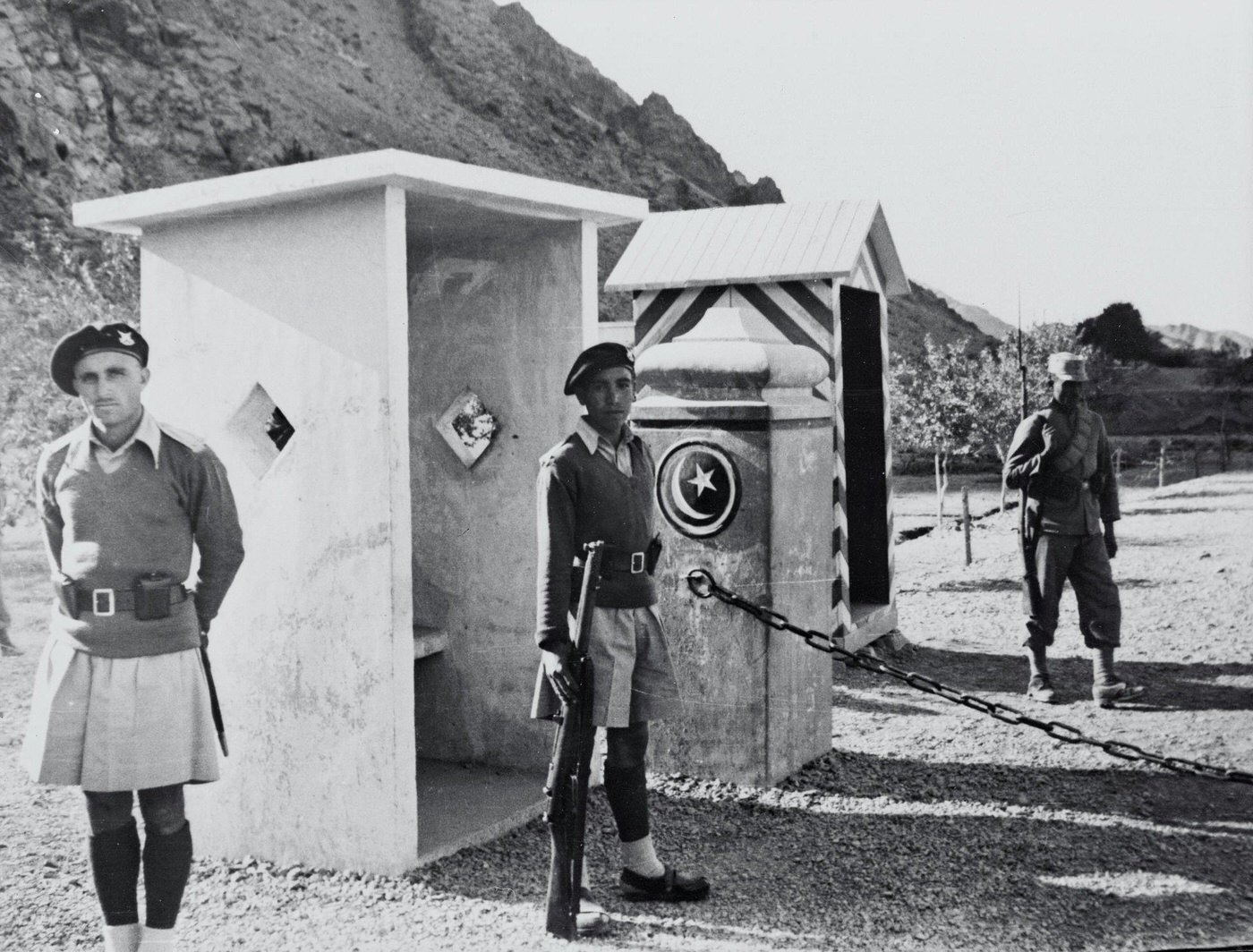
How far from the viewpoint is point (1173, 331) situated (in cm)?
520

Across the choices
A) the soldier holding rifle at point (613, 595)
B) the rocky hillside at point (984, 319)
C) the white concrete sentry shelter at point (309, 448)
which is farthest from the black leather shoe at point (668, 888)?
the rocky hillside at point (984, 319)

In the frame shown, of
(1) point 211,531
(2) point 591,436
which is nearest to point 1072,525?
(2) point 591,436

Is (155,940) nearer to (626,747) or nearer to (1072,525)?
(626,747)

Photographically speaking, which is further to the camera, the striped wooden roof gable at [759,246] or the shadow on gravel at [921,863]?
the striped wooden roof gable at [759,246]

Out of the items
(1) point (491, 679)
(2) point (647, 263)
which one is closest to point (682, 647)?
(1) point (491, 679)

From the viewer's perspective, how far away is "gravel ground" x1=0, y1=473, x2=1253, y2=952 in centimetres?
357

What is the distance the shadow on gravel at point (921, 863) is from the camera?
3.65 meters

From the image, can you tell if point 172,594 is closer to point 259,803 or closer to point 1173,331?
point 259,803

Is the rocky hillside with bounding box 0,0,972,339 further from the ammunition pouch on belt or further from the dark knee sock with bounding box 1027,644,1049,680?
the dark knee sock with bounding box 1027,644,1049,680

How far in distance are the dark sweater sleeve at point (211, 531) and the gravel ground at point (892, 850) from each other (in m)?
0.56

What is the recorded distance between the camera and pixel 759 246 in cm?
692

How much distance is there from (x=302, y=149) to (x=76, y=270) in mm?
2607

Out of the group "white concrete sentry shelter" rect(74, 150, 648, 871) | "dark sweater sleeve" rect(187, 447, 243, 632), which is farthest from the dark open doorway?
"dark sweater sleeve" rect(187, 447, 243, 632)

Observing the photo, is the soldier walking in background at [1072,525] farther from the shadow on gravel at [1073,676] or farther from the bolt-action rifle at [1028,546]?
the shadow on gravel at [1073,676]
